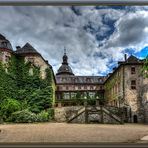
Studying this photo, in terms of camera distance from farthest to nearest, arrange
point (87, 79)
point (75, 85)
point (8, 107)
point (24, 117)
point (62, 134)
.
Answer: point (75, 85), point (24, 117), point (87, 79), point (8, 107), point (62, 134)

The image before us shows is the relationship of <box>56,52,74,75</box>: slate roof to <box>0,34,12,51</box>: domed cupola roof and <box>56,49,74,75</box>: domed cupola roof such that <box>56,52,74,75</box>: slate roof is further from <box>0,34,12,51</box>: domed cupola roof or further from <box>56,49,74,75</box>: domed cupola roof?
<box>0,34,12,51</box>: domed cupola roof

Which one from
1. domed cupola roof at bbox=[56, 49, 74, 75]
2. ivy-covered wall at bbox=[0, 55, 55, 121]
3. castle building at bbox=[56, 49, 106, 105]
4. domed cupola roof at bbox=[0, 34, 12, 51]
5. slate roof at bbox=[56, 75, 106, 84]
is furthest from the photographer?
ivy-covered wall at bbox=[0, 55, 55, 121]

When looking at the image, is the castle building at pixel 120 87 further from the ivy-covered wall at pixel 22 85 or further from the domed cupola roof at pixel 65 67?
the ivy-covered wall at pixel 22 85

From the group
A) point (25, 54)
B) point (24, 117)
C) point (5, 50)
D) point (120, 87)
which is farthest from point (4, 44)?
point (120, 87)

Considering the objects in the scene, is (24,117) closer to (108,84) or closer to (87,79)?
(87,79)

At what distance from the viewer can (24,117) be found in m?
8.29

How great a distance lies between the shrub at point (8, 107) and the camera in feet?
25.1

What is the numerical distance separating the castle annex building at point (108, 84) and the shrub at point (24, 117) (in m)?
1.17

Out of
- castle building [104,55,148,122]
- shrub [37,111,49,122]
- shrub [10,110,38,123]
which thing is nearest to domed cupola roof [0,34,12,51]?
shrub [10,110,38,123]

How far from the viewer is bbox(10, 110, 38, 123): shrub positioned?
26.3 ft

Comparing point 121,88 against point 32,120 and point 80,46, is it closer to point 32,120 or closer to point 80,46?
point 80,46

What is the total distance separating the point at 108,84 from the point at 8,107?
2873 mm

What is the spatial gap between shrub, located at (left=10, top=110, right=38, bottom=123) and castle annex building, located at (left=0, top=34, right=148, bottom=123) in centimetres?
117

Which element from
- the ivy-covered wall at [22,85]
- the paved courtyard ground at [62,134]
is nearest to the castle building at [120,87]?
the ivy-covered wall at [22,85]
